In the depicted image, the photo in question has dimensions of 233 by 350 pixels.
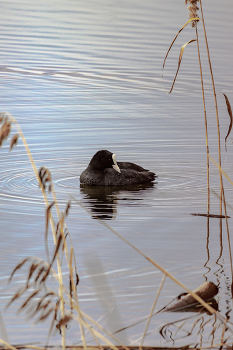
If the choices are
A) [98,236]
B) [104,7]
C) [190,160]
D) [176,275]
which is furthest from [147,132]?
[104,7]

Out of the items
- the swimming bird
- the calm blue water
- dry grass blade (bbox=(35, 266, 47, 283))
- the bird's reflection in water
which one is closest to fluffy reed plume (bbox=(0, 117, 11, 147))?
dry grass blade (bbox=(35, 266, 47, 283))

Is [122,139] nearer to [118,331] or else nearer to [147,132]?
[147,132]

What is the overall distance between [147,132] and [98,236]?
14.3 feet

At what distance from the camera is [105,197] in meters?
7.80

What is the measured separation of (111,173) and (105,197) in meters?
0.74

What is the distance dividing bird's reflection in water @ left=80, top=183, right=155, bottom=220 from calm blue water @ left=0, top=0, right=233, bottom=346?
24 millimetres

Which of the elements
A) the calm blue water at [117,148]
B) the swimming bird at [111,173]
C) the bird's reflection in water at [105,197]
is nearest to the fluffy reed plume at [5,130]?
the calm blue water at [117,148]

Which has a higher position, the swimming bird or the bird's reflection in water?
the swimming bird

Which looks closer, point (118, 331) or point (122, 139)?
point (118, 331)

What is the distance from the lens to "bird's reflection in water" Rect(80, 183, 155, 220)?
22.9 feet

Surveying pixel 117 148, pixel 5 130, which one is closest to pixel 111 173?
pixel 117 148

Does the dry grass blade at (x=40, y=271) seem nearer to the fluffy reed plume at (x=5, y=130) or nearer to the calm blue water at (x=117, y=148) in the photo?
the calm blue water at (x=117, y=148)

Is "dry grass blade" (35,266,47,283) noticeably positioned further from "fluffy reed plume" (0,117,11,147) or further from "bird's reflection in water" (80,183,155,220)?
"bird's reflection in water" (80,183,155,220)

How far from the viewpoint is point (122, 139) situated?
32.1 feet
